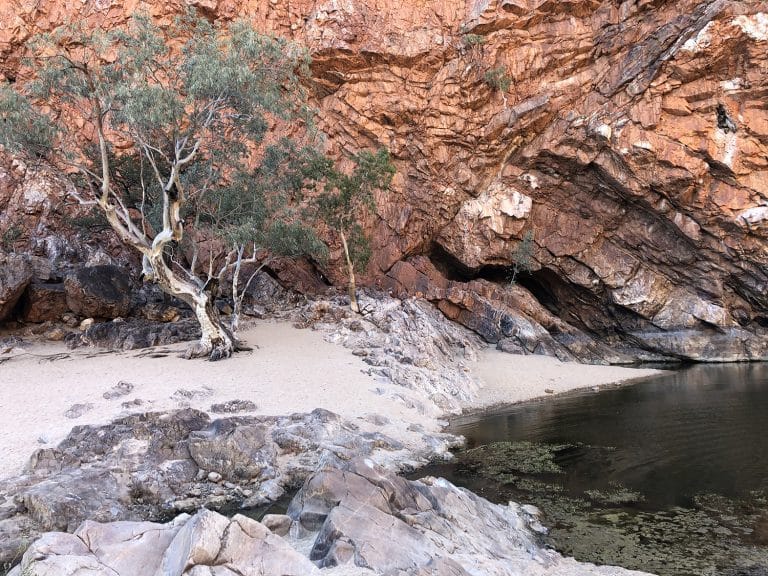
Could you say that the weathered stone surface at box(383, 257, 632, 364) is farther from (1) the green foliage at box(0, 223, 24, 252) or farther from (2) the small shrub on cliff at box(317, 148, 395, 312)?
(1) the green foliage at box(0, 223, 24, 252)

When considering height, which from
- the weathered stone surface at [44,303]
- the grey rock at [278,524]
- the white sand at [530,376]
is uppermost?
the weathered stone surface at [44,303]

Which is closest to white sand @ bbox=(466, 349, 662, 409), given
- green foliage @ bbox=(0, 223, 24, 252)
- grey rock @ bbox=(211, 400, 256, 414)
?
grey rock @ bbox=(211, 400, 256, 414)

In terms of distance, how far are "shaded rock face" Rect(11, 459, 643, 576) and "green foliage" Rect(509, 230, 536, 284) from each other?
27.8m

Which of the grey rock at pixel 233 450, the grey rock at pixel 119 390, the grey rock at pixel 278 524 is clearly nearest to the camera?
the grey rock at pixel 278 524

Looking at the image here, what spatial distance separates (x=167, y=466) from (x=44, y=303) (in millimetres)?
17996

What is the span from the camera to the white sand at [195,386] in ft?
40.2

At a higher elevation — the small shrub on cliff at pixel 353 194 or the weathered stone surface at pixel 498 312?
the small shrub on cliff at pixel 353 194

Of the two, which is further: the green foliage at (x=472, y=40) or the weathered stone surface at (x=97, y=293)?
the green foliage at (x=472, y=40)

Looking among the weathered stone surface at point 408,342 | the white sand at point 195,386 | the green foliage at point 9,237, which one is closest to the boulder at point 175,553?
the white sand at point 195,386

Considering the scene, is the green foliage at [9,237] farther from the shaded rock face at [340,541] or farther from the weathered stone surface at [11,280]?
the shaded rock face at [340,541]

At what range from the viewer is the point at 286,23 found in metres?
33.5

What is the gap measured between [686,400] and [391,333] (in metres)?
12.8

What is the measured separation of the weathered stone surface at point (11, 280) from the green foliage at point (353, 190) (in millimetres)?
14765

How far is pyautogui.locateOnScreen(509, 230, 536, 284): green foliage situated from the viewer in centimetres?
3431
